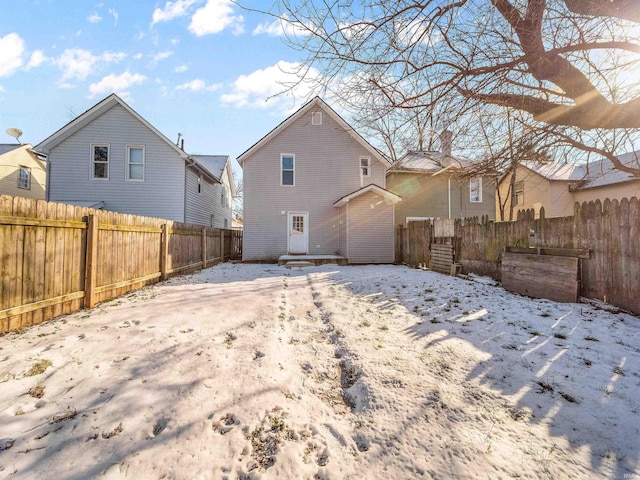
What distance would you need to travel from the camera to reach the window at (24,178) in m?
20.0

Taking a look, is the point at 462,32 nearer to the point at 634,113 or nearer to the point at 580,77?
the point at 580,77

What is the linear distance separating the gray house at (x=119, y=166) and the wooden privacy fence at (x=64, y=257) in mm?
7294

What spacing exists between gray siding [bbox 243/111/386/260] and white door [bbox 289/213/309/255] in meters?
0.27

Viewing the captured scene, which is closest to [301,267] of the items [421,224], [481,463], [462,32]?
[421,224]

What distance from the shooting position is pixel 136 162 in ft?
45.6

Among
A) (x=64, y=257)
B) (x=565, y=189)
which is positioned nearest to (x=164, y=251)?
(x=64, y=257)

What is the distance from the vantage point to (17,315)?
3.76 m

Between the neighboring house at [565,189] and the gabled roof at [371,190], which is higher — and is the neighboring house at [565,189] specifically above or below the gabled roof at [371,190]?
above

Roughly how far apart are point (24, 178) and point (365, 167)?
80.6ft

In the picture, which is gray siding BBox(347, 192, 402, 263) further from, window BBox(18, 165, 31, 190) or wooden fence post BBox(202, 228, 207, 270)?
window BBox(18, 165, 31, 190)

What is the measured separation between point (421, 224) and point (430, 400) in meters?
9.88

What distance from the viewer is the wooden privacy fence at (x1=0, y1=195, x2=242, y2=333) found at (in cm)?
370

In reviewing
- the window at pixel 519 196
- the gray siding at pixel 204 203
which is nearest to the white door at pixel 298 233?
the gray siding at pixel 204 203

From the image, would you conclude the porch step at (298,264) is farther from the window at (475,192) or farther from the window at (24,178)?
the window at (24,178)
